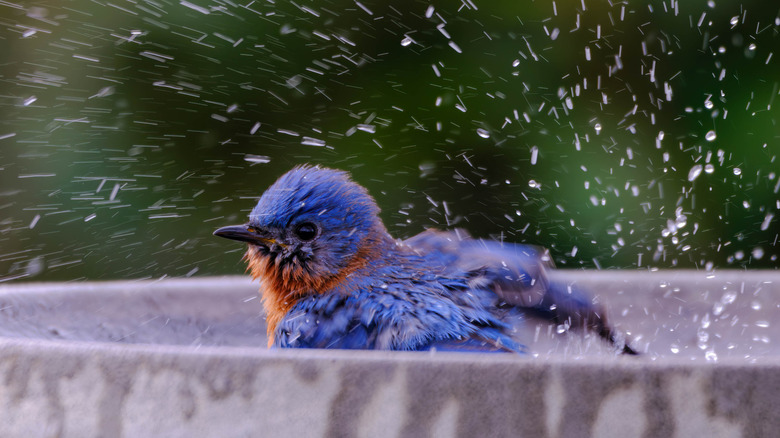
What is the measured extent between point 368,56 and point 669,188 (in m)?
1.29

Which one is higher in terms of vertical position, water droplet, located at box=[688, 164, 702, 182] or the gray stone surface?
water droplet, located at box=[688, 164, 702, 182]

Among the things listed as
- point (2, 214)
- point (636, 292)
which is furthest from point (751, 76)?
point (2, 214)

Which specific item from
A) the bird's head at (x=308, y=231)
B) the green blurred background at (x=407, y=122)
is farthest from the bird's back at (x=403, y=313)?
the green blurred background at (x=407, y=122)

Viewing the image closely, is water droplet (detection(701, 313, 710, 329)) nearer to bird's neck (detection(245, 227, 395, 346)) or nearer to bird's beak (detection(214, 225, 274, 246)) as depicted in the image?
bird's neck (detection(245, 227, 395, 346))

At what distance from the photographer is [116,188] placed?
373cm

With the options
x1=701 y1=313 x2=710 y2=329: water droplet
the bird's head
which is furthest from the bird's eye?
x1=701 y1=313 x2=710 y2=329: water droplet

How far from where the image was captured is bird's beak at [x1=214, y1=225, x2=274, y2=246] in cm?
238

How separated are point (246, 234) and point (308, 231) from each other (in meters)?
0.16

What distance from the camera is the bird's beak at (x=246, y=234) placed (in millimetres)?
2385

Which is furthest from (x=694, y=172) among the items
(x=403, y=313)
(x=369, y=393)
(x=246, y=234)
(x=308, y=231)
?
(x=369, y=393)

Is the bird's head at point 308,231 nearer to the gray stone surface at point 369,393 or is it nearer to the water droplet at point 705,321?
the water droplet at point 705,321

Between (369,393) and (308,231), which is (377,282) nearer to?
(308,231)

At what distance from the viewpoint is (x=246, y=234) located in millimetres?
2391

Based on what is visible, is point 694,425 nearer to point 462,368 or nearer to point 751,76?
point 462,368
